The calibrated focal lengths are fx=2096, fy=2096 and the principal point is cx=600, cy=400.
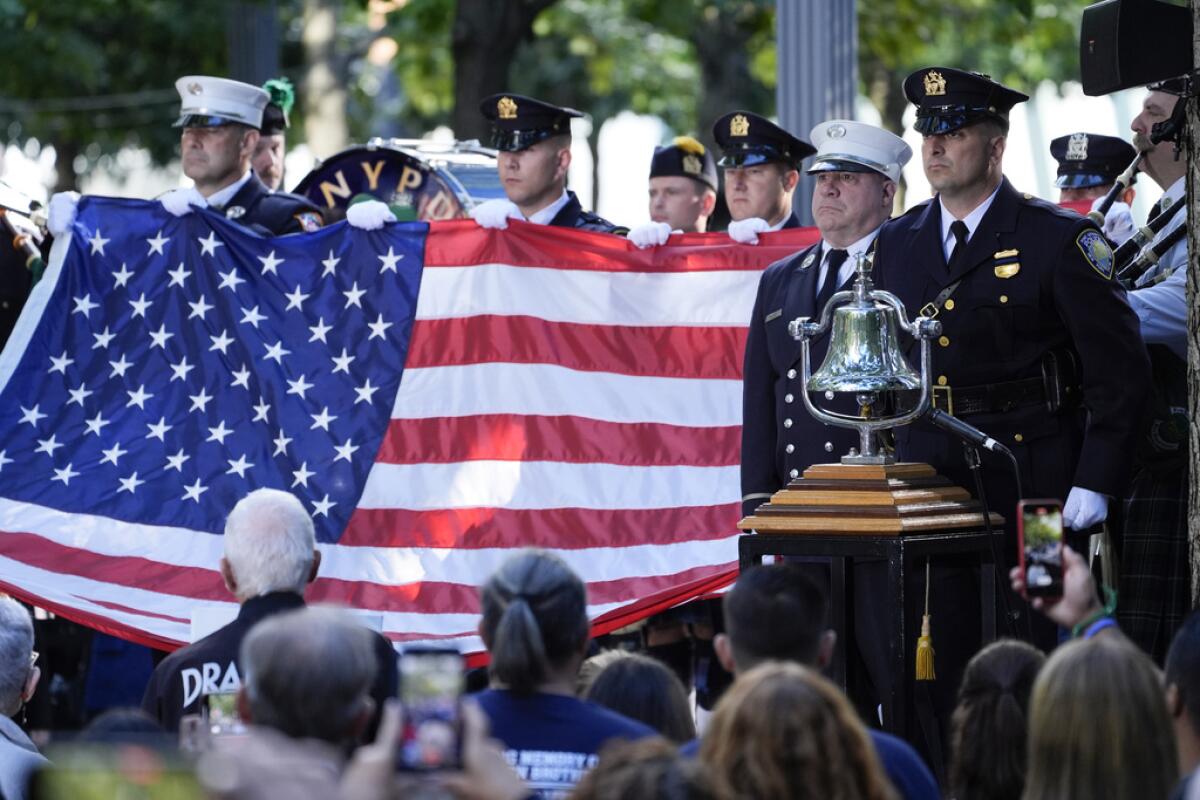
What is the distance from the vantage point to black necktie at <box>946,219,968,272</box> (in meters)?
6.49

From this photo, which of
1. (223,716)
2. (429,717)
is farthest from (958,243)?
(429,717)

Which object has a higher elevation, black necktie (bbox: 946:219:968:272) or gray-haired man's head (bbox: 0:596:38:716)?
black necktie (bbox: 946:219:968:272)

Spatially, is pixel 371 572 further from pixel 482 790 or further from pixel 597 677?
pixel 482 790

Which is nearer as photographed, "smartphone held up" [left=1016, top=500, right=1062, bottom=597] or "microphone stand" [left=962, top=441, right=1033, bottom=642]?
"smartphone held up" [left=1016, top=500, right=1062, bottom=597]

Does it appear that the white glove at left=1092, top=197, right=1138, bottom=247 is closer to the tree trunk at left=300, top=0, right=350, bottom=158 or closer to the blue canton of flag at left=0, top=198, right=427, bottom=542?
the blue canton of flag at left=0, top=198, right=427, bottom=542

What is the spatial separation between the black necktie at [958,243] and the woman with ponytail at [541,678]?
250 cm

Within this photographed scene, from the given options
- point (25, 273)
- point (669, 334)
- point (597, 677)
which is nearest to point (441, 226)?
point (669, 334)

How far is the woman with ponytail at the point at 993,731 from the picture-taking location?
4223 mm

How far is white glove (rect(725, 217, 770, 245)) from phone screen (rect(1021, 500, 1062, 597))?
396 cm

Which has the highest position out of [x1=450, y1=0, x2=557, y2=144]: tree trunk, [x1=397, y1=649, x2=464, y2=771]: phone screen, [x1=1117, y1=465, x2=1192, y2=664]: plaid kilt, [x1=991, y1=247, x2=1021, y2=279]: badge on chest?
[x1=450, y1=0, x2=557, y2=144]: tree trunk

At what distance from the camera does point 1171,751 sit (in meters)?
3.66

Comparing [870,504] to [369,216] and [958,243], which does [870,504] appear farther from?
[369,216]

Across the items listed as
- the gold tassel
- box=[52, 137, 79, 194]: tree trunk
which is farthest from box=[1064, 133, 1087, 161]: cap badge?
box=[52, 137, 79, 194]: tree trunk

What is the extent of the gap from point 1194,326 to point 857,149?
146 centimetres
